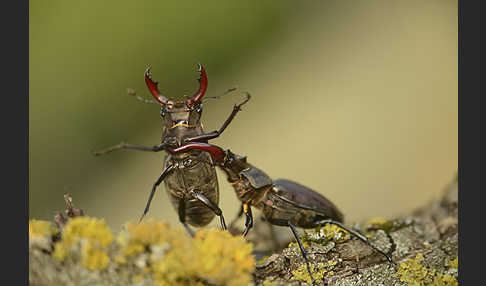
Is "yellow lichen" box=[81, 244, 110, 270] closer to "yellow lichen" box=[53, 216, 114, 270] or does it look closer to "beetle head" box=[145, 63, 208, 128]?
"yellow lichen" box=[53, 216, 114, 270]

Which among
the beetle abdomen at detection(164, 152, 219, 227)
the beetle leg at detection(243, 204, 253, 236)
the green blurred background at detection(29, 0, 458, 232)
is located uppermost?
the green blurred background at detection(29, 0, 458, 232)

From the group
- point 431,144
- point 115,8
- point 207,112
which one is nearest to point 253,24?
point 207,112

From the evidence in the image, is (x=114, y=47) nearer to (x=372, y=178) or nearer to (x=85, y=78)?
(x=85, y=78)

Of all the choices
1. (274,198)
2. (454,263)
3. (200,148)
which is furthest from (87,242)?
(454,263)

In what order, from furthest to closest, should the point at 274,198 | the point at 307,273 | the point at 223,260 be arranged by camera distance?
the point at 274,198 → the point at 307,273 → the point at 223,260

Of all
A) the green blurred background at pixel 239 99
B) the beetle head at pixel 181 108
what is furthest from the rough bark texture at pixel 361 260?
the green blurred background at pixel 239 99

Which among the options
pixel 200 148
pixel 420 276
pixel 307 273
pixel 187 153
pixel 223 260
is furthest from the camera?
pixel 187 153

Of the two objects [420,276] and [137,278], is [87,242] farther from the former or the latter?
[420,276]

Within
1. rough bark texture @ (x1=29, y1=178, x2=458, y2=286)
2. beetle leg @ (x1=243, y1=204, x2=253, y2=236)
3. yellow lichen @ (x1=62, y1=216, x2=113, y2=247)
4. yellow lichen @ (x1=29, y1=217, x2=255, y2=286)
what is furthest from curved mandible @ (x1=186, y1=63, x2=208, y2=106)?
yellow lichen @ (x1=62, y1=216, x2=113, y2=247)
